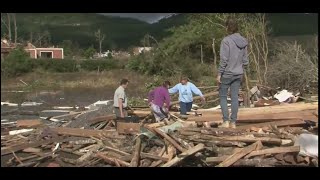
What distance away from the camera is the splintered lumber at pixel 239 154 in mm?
5453

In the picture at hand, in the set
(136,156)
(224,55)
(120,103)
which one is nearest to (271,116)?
(224,55)

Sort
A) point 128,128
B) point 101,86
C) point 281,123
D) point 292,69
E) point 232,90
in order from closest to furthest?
1. point 232,90
2. point 281,123
3. point 128,128
4. point 292,69
5. point 101,86

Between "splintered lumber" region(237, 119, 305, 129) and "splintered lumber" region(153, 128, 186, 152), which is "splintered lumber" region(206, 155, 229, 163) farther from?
"splintered lumber" region(237, 119, 305, 129)

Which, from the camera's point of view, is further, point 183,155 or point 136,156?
point 136,156

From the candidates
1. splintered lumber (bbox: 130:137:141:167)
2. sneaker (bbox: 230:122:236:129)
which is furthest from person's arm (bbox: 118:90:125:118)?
splintered lumber (bbox: 130:137:141:167)

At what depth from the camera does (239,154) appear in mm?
5617

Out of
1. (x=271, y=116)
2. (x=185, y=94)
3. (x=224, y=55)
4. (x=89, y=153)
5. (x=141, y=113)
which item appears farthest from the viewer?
(x=185, y=94)

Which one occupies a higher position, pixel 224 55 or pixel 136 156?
pixel 224 55

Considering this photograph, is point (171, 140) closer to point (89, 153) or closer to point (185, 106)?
point (89, 153)

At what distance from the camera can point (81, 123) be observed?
33.7 feet

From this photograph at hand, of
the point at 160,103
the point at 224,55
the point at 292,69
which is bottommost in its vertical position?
the point at 160,103
